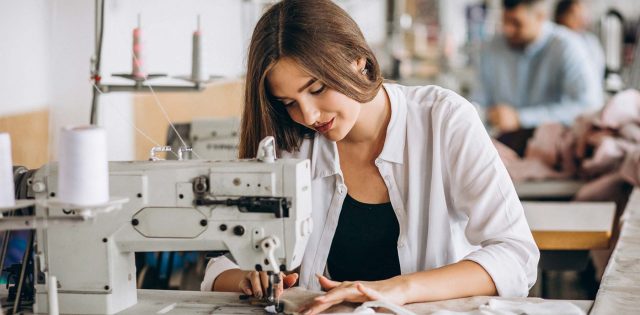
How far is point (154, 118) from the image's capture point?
4066 mm

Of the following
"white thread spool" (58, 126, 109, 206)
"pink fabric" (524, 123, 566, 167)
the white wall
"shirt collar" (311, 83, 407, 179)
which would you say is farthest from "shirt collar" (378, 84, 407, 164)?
"pink fabric" (524, 123, 566, 167)

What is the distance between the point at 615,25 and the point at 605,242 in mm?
3471

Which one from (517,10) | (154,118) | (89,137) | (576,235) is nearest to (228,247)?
(89,137)

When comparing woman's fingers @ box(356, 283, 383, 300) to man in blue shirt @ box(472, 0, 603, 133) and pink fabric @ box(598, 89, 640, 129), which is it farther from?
man in blue shirt @ box(472, 0, 603, 133)

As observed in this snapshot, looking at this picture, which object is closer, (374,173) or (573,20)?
(374,173)

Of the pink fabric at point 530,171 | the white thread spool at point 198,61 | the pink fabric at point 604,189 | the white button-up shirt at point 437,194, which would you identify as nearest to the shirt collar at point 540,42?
the pink fabric at point 530,171

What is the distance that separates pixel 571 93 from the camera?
495 cm

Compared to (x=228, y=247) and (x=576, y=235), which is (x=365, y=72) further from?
(x=576, y=235)

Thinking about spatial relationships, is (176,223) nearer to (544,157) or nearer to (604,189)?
(604,189)

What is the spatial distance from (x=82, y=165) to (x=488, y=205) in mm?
855

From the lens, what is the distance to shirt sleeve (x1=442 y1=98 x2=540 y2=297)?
5.87 feet

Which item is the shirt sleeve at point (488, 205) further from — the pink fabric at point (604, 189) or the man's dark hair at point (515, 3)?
the man's dark hair at point (515, 3)

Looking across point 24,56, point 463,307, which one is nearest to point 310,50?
point 463,307

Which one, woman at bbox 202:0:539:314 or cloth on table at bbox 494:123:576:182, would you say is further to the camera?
cloth on table at bbox 494:123:576:182
